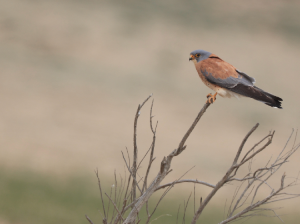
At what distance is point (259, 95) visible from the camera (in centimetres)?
140

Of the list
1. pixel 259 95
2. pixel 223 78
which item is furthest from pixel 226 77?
pixel 259 95

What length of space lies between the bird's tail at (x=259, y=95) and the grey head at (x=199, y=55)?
293 millimetres

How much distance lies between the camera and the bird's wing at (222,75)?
5.13 ft

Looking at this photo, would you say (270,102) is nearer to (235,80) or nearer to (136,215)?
(235,80)

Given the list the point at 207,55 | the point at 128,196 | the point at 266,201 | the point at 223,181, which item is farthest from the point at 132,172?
the point at 207,55

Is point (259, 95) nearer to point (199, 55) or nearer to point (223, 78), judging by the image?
point (223, 78)

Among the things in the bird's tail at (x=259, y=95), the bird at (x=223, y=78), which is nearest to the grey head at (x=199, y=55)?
the bird at (x=223, y=78)

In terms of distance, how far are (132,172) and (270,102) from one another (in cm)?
76

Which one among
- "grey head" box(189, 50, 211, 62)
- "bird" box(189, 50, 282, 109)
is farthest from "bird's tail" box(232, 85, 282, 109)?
"grey head" box(189, 50, 211, 62)

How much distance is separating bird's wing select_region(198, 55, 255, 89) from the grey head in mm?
62

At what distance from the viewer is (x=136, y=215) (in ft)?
4.50

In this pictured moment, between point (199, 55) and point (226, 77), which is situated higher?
point (199, 55)

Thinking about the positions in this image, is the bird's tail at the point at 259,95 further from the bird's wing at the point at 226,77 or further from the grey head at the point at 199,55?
the grey head at the point at 199,55

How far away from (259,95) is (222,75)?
0.87 feet
